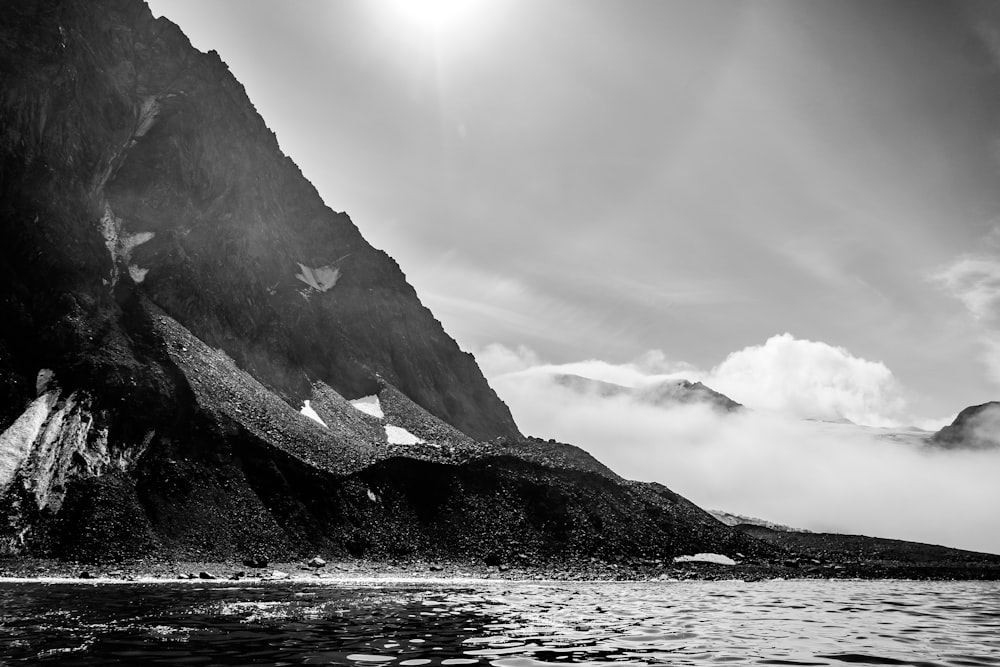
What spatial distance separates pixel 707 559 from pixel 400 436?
63.5m

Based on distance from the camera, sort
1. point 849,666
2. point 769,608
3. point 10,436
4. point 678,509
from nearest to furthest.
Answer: point 849,666, point 769,608, point 10,436, point 678,509

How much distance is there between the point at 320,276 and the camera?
17212 cm

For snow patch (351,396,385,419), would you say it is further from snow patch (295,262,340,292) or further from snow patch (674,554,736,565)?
snow patch (674,554,736,565)

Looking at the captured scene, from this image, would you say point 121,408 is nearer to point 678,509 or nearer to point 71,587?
point 71,587

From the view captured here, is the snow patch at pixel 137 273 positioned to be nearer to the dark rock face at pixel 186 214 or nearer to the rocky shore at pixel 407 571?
the dark rock face at pixel 186 214

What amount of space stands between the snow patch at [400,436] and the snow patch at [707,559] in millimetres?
56406

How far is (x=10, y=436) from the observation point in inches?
3063

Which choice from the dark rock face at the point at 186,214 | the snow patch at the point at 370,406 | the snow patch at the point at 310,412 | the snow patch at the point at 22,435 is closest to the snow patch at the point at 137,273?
the dark rock face at the point at 186,214

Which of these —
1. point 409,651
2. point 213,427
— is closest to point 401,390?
point 213,427

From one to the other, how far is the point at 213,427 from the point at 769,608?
77219mm

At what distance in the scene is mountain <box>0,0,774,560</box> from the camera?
80062mm

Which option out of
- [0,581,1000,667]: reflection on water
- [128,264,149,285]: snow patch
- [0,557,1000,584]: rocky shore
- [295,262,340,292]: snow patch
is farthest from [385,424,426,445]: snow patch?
[0,581,1000,667]: reflection on water

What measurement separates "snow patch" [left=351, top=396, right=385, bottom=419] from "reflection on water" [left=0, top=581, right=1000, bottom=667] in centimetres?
9415

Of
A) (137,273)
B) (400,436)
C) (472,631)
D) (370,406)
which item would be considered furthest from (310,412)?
(472,631)
